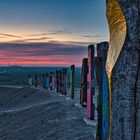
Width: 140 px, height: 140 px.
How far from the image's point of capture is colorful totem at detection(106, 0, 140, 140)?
2994 mm

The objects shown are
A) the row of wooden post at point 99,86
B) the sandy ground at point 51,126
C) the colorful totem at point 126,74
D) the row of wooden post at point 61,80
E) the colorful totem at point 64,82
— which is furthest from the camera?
the colorful totem at point 64,82

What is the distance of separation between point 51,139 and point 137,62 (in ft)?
28.5

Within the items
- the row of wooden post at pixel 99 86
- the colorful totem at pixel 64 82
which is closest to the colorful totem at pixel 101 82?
the row of wooden post at pixel 99 86

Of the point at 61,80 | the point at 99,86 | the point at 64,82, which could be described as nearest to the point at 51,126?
the point at 99,86

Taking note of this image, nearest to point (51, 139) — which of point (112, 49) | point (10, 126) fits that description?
point (10, 126)

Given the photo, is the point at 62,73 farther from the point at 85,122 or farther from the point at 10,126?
the point at 85,122

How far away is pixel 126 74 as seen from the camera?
301cm

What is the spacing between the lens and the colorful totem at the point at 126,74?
299cm

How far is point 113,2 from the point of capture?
3.14 m

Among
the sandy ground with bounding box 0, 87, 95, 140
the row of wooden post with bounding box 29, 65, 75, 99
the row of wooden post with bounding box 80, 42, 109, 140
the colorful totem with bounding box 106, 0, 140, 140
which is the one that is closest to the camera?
the colorful totem with bounding box 106, 0, 140, 140

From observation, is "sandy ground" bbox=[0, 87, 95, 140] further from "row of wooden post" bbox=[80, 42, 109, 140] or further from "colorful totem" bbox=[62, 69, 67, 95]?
"colorful totem" bbox=[62, 69, 67, 95]

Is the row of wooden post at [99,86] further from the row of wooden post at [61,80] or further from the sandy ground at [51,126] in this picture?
the row of wooden post at [61,80]

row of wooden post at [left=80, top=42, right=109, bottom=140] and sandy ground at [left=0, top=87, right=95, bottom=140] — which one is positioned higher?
row of wooden post at [left=80, top=42, right=109, bottom=140]

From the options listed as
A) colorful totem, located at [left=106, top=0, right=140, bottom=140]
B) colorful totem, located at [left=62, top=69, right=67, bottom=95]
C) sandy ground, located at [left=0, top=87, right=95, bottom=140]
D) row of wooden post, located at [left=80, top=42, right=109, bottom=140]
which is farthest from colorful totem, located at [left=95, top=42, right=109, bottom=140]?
colorful totem, located at [left=62, top=69, right=67, bottom=95]
